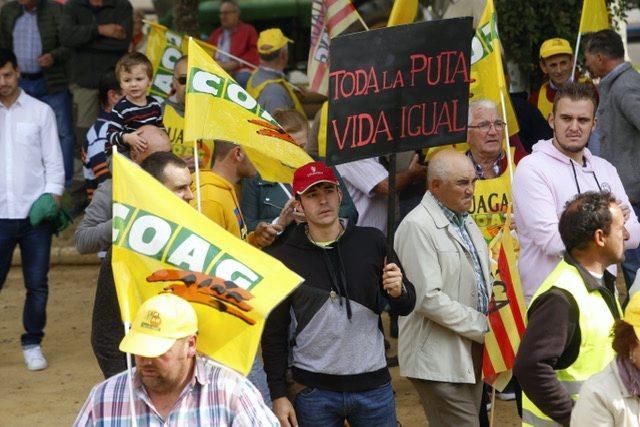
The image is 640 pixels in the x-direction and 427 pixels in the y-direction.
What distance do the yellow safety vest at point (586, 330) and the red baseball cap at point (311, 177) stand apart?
4.42 feet

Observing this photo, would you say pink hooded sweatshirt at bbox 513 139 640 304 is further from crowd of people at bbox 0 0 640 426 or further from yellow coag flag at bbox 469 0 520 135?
yellow coag flag at bbox 469 0 520 135

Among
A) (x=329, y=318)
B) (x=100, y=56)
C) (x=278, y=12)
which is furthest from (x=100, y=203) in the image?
(x=278, y=12)

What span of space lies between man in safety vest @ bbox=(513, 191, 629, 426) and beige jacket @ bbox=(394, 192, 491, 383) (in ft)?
4.40

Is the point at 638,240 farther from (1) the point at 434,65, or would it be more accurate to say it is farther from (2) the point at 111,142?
(2) the point at 111,142

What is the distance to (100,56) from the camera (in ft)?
46.7

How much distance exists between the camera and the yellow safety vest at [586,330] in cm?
561

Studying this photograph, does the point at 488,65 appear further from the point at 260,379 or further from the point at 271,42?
the point at 271,42

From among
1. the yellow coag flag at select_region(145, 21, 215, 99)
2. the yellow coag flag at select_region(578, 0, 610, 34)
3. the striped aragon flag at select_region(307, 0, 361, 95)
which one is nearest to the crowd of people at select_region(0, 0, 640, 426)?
the yellow coag flag at select_region(578, 0, 610, 34)

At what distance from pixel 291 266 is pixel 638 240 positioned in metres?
2.15

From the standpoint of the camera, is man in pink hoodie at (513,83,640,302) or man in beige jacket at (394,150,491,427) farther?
man in pink hoodie at (513,83,640,302)

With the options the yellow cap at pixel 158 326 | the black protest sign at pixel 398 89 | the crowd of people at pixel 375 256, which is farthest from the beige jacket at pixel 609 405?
the black protest sign at pixel 398 89

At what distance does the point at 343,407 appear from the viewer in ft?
21.9

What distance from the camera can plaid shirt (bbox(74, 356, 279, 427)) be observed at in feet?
17.5

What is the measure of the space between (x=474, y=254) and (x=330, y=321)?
110cm
